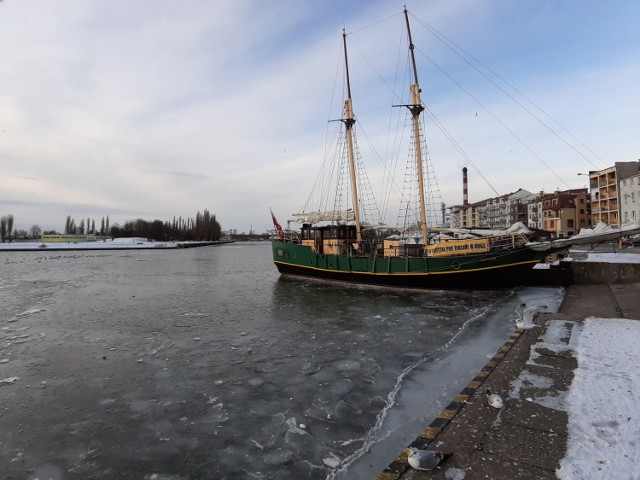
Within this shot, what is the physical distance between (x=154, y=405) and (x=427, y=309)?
12312 mm

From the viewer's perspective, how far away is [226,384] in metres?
8.16

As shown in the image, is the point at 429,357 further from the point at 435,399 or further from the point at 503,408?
the point at 503,408

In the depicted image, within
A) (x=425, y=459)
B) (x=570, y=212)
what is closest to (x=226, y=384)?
(x=425, y=459)

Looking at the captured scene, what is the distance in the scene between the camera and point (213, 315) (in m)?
16.2

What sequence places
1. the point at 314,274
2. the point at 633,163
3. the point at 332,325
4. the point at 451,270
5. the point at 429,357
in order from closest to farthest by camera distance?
the point at 429,357, the point at 332,325, the point at 451,270, the point at 314,274, the point at 633,163

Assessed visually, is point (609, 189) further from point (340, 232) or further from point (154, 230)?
point (154, 230)

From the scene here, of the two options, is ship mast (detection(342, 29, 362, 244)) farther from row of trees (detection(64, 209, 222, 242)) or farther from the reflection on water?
row of trees (detection(64, 209, 222, 242))

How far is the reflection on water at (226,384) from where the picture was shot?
539cm

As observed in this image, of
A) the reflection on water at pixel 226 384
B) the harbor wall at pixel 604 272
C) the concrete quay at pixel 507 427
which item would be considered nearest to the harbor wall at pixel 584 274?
the harbor wall at pixel 604 272

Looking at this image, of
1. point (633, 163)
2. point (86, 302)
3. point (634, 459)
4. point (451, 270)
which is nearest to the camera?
point (634, 459)

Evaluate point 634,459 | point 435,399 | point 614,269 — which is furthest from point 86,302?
point 614,269

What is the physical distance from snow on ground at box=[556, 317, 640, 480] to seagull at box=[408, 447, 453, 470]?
1141mm

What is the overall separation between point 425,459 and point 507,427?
57.3 inches

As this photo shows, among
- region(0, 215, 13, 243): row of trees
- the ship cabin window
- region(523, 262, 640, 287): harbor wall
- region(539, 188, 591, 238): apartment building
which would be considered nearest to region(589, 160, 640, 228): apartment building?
region(539, 188, 591, 238): apartment building
